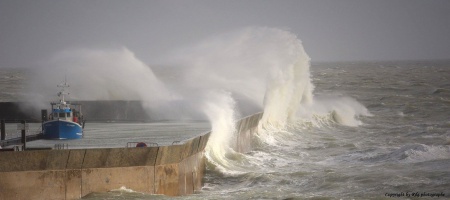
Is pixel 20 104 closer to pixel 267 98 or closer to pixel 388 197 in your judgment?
pixel 267 98

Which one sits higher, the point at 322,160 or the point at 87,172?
the point at 87,172

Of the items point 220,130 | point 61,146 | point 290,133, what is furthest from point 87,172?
point 290,133

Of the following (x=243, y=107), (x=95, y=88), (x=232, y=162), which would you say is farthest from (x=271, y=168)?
(x=95, y=88)

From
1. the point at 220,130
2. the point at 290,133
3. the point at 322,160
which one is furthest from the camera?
the point at 290,133

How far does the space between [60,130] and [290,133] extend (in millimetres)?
14148

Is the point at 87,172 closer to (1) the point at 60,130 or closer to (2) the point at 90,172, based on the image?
(2) the point at 90,172

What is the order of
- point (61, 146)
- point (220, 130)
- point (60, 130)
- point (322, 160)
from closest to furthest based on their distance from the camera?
point (61, 146) → point (60, 130) → point (220, 130) → point (322, 160)

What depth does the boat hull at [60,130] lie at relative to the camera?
2061 centimetres

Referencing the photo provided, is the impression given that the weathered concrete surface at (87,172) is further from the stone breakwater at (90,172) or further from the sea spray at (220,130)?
the sea spray at (220,130)

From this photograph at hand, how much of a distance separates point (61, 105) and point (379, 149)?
390 inches

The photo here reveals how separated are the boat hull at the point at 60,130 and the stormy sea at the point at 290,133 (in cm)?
61

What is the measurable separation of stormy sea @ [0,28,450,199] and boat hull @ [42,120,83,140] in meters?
0.61

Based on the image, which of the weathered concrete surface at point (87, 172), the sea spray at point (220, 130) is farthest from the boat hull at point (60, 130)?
the weathered concrete surface at point (87, 172)

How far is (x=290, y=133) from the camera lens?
33031 millimetres
